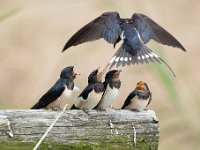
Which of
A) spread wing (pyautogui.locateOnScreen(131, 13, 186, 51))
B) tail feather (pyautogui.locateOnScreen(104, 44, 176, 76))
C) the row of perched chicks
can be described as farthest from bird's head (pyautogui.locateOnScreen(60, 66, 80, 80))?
spread wing (pyautogui.locateOnScreen(131, 13, 186, 51))

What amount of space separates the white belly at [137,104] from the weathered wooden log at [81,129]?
0.18 metres

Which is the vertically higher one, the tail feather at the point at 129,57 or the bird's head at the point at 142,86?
the tail feather at the point at 129,57

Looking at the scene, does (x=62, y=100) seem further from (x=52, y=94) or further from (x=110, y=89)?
(x=110, y=89)

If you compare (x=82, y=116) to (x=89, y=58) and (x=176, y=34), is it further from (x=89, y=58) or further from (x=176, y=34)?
(x=176, y=34)

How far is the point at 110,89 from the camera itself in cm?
426

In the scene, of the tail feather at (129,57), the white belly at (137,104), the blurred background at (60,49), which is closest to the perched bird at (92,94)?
the white belly at (137,104)

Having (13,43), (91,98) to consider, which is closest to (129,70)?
(13,43)

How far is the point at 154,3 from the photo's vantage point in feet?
35.9

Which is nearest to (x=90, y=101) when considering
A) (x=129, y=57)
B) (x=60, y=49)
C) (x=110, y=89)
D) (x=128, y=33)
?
(x=110, y=89)

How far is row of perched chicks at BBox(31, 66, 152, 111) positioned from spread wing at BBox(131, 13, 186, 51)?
0.96m

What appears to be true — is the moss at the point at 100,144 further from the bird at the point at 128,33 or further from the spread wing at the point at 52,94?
the bird at the point at 128,33

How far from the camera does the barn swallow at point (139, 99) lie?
13.8ft

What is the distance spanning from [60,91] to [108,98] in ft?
0.59

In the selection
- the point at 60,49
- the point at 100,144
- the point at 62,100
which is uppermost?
the point at 60,49
